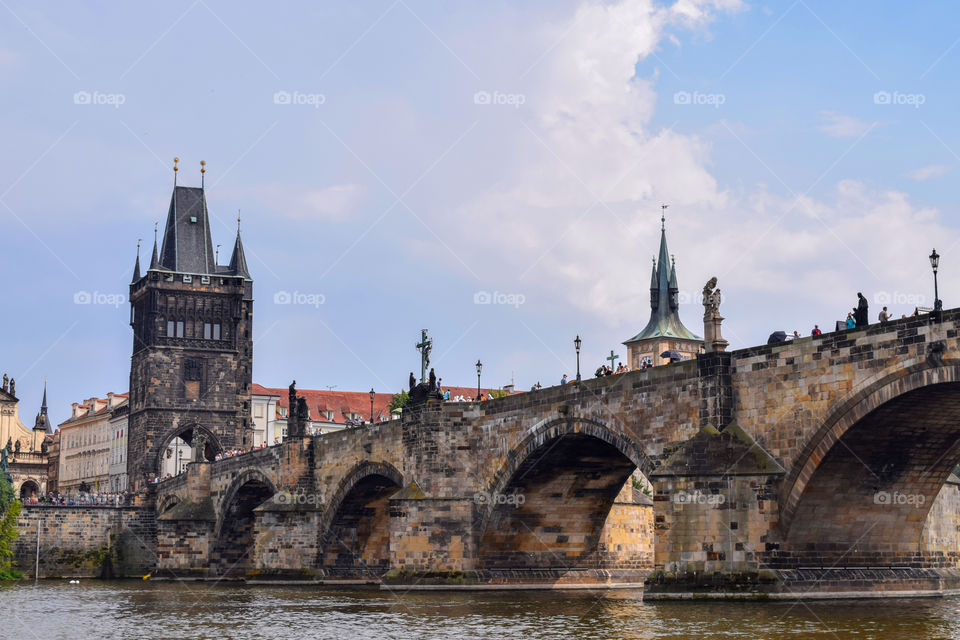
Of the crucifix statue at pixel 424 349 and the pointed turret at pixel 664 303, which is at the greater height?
the pointed turret at pixel 664 303

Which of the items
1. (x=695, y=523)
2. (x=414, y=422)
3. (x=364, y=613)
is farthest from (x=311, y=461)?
(x=695, y=523)

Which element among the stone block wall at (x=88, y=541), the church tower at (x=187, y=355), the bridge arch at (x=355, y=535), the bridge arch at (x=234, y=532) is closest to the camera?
the bridge arch at (x=355, y=535)

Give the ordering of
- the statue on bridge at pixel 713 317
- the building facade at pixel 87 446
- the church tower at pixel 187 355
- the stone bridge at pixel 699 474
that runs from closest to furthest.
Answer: the stone bridge at pixel 699 474
the statue on bridge at pixel 713 317
the church tower at pixel 187 355
the building facade at pixel 87 446

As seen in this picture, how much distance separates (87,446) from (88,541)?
1926 inches

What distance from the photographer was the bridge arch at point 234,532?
69.0 metres

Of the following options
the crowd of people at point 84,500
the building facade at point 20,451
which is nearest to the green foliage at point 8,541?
the crowd of people at point 84,500

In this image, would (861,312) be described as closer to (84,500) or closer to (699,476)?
(699,476)

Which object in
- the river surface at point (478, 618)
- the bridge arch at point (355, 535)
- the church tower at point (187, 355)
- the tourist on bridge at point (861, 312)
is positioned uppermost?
the church tower at point (187, 355)

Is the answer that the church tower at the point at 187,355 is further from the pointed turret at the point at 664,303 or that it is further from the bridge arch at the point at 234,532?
the pointed turret at the point at 664,303

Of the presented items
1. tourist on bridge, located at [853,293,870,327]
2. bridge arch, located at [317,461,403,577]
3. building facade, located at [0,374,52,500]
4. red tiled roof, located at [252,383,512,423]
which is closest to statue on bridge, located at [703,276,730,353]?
tourist on bridge, located at [853,293,870,327]

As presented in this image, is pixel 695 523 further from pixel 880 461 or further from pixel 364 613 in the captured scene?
pixel 364 613

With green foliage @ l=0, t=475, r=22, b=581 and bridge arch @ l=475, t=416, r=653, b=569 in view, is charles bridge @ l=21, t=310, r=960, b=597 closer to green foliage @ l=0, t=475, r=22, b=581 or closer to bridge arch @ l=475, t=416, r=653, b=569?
bridge arch @ l=475, t=416, r=653, b=569

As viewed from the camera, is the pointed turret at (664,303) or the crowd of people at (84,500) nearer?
the crowd of people at (84,500)

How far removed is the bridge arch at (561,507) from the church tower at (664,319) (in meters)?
76.0
